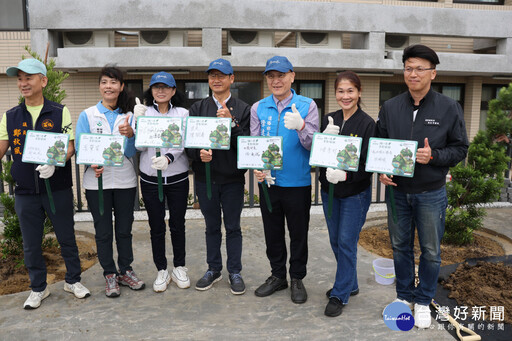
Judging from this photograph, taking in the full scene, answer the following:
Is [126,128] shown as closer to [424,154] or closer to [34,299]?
[34,299]

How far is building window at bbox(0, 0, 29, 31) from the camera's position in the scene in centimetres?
1174

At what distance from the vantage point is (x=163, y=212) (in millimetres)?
3922

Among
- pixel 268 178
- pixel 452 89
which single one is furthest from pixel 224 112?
pixel 452 89

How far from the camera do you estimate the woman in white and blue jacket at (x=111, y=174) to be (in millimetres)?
3635

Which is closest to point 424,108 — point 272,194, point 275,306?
point 272,194

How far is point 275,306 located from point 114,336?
1.42 metres

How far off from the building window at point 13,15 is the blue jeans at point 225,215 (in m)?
11.3

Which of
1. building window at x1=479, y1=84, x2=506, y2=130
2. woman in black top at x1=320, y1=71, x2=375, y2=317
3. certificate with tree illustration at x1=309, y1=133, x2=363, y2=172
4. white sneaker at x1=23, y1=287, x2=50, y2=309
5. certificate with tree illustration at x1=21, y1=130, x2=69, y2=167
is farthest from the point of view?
building window at x1=479, y1=84, x2=506, y2=130

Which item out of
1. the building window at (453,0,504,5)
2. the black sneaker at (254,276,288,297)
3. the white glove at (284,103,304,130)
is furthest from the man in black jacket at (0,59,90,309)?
the building window at (453,0,504,5)

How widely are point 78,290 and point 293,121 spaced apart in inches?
104

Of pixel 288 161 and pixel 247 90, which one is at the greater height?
pixel 247 90

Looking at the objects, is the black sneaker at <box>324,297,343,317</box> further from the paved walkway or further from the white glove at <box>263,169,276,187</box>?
the white glove at <box>263,169,276,187</box>

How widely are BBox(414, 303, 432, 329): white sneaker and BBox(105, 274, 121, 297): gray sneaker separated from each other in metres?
2.77

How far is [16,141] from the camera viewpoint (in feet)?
11.5
